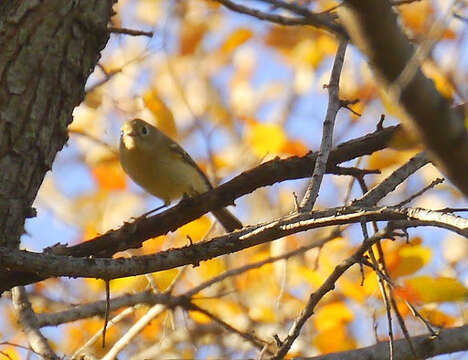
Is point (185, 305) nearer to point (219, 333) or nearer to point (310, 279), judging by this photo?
point (310, 279)

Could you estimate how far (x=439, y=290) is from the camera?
2.99m

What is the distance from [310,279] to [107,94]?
1.45m

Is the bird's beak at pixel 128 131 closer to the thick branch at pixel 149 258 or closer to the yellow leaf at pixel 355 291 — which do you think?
the yellow leaf at pixel 355 291

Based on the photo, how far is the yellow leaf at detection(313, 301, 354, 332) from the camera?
4.21m

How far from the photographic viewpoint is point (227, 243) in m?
1.98

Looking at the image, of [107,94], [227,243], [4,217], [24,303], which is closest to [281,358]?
[227,243]

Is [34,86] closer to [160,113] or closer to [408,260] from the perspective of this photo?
[160,113]

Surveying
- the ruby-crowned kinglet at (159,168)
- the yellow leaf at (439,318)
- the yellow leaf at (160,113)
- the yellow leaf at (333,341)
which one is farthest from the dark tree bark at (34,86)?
the ruby-crowned kinglet at (159,168)

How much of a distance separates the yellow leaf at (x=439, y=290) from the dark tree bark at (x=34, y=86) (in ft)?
4.78

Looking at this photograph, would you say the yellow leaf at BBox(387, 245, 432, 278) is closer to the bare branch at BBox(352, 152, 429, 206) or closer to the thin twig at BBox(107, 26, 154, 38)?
the bare branch at BBox(352, 152, 429, 206)

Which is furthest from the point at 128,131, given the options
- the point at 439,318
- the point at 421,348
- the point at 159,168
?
the point at 421,348

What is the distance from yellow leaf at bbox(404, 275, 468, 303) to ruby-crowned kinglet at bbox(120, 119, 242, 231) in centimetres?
186

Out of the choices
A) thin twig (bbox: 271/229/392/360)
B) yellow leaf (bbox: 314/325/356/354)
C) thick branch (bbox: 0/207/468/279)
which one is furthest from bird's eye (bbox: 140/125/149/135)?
thick branch (bbox: 0/207/468/279)

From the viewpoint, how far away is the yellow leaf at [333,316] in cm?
421
